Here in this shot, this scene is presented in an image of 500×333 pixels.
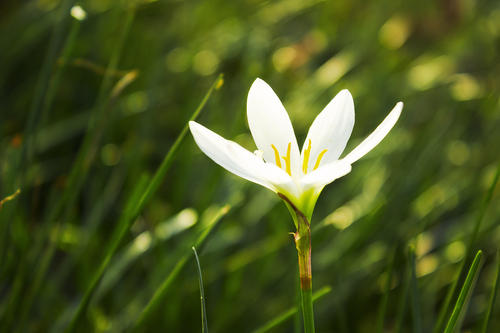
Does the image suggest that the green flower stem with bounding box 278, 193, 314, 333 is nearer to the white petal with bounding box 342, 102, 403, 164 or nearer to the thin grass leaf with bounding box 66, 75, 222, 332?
the white petal with bounding box 342, 102, 403, 164

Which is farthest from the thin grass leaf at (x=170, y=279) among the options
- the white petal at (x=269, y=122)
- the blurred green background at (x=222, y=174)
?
the white petal at (x=269, y=122)

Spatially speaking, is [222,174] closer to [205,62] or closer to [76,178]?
[76,178]

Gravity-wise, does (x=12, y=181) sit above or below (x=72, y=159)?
below

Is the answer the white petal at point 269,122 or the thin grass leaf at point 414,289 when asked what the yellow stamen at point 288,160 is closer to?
the white petal at point 269,122

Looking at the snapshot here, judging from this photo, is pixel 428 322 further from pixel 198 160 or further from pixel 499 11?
pixel 499 11

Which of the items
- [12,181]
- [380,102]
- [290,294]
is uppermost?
[380,102]


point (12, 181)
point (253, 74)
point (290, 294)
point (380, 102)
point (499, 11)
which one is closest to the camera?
point (12, 181)

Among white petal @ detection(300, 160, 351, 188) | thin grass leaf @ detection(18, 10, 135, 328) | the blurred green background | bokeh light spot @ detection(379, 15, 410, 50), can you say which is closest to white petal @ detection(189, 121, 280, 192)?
white petal @ detection(300, 160, 351, 188)

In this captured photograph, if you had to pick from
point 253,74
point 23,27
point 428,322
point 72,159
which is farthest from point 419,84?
point 23,27
